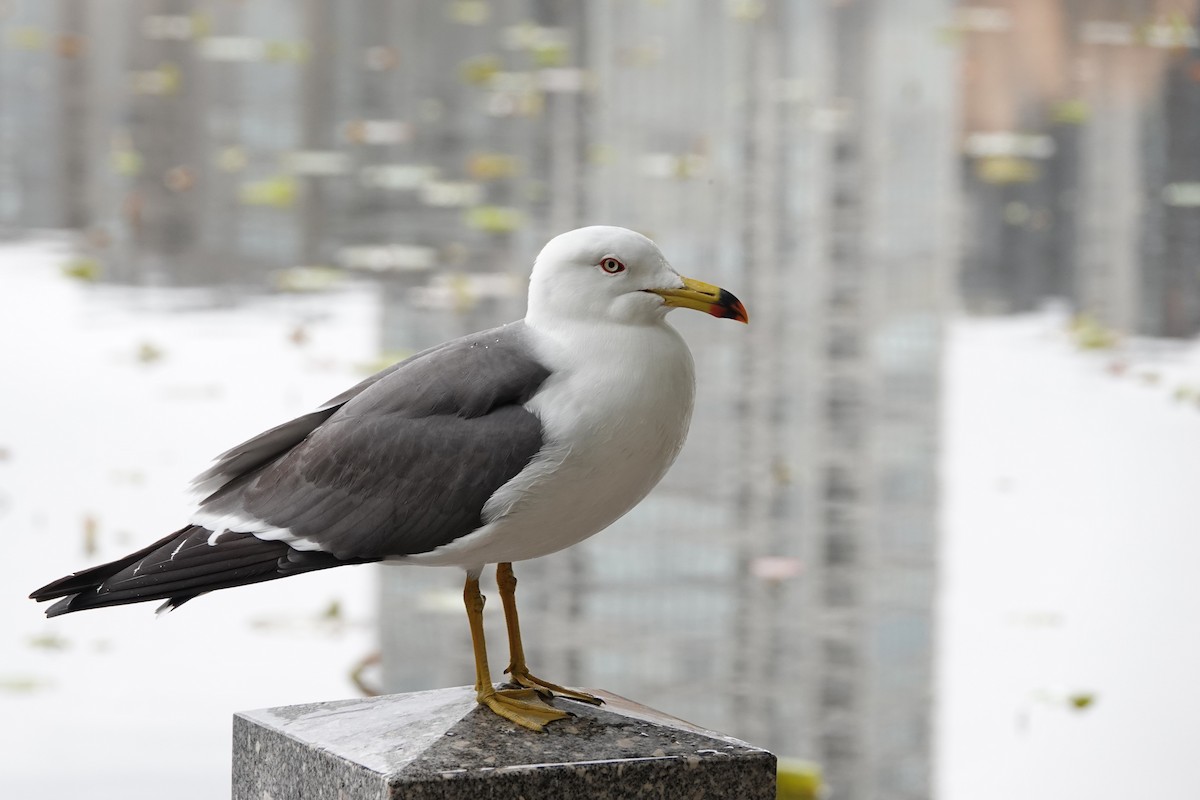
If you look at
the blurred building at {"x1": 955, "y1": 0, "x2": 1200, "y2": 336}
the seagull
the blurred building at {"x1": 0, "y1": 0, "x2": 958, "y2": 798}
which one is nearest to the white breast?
the seagull

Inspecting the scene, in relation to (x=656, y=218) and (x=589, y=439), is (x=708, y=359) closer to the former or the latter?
(x=656, y=218)

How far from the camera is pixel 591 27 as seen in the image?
15.8 meters

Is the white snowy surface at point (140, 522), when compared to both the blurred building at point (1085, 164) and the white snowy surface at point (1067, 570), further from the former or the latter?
the blurred building at point (1085, 164)

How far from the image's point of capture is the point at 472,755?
295 centimetres

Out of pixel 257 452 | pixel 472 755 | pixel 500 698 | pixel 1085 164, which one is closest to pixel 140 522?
pixel 257 452

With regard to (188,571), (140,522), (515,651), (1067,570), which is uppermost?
(188,571)

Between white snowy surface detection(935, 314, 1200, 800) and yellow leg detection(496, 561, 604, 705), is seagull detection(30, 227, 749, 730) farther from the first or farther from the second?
white snowy surface detection(935, 314, 1200, 800)

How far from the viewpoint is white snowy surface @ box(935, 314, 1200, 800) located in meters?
4.82

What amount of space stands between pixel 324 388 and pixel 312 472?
13.5ft

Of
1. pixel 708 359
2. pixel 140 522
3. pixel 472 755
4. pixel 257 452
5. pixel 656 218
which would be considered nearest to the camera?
pixel 472 755

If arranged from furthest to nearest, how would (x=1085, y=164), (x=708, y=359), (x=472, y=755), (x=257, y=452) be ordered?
(x=1085, y=164) < (x=708, y=359) < (x=257, y=452) < (x=472, y=755)

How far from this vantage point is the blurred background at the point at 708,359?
5102 millimetres

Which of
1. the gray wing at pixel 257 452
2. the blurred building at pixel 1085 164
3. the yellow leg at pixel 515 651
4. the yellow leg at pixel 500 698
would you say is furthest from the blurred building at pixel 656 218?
the gray wing at pixel 257 452

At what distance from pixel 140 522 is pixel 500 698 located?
3075mm
